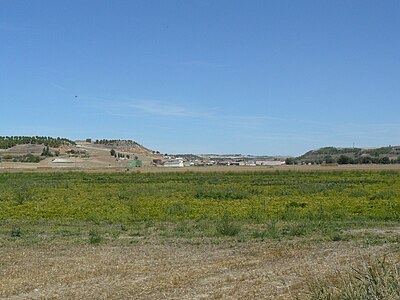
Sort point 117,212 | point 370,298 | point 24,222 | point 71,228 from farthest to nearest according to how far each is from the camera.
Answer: point 117,212
point 24,222
point 71,228
point 370,298

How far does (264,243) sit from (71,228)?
10.7 metres

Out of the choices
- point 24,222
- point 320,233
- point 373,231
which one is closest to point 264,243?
point 320,233

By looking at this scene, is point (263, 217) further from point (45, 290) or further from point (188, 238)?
point (45, 290)

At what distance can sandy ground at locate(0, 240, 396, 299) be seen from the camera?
1242cm

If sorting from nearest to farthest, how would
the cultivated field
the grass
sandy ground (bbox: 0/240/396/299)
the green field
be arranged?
1. the grass
2. the cultivated field
3. sandy ground (bbox: 0/240/396/299)
4. the green field

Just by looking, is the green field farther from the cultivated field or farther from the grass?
the grass

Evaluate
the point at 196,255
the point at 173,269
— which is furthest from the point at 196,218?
the point at 173,269

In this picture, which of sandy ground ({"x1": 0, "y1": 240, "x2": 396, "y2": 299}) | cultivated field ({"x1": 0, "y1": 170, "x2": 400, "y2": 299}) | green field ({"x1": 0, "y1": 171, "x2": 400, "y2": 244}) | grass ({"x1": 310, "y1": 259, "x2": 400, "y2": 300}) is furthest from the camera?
green field ({"x1": 0, "y1": 171, "x2": 400, "y2": 244})

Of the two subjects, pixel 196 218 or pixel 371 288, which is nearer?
pixel 371 288

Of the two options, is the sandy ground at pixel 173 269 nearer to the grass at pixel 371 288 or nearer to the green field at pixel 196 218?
the grass at pixel 371 288

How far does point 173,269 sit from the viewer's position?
14.9 meters

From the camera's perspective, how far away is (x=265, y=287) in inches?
484

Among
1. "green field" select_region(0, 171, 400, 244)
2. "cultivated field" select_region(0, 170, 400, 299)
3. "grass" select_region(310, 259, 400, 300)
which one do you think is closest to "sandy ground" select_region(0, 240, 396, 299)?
"cultivated field" select_region(0, 170, 400, 299)

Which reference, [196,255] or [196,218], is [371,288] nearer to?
[196,255]
